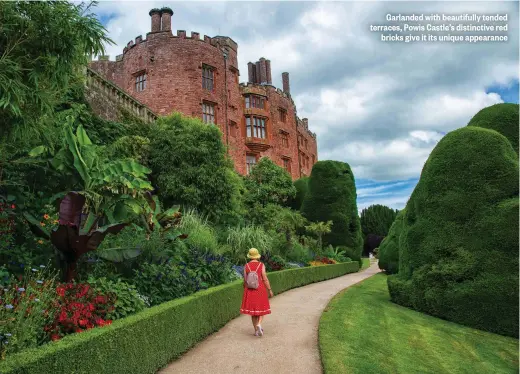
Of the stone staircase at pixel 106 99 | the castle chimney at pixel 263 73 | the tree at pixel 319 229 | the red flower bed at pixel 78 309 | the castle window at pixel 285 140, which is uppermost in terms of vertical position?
the castle chimney at pixel 263 73

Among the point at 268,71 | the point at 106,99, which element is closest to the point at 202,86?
the point at 268,71

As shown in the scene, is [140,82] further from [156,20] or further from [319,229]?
[319,229]

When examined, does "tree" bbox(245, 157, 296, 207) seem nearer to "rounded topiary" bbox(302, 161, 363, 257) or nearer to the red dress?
"rounded topiary" bbox(302, 161, 363, 257)

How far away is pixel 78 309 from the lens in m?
4.45

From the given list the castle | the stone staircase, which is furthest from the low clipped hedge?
the castle

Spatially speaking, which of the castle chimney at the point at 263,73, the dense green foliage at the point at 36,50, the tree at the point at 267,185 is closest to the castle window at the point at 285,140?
the castle chimney at the point at 263,73

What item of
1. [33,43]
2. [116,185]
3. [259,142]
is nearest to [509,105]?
[116,185]

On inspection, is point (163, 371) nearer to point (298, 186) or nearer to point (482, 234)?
point (482, 234)

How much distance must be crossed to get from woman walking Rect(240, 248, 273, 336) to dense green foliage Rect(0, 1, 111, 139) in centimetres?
426

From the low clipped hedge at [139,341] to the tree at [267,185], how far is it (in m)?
15.6

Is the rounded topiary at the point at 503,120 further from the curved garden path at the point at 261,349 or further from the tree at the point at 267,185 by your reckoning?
the tree at the point at 267,185

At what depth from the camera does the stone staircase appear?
15.1m

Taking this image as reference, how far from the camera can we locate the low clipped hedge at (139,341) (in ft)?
10.8

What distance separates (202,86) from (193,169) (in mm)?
14791
